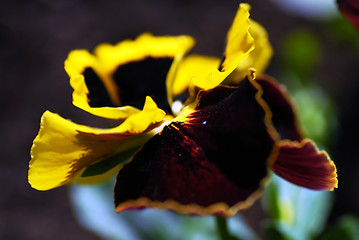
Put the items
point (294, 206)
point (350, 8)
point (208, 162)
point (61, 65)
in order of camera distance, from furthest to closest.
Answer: point (61, 65) → point (294, 206) → point (350, 8) → point (208, 162)

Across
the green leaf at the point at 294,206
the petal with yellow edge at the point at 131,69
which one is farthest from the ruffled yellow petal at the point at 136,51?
the green leaf at the point at 294,206

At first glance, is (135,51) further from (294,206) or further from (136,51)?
(294,206)

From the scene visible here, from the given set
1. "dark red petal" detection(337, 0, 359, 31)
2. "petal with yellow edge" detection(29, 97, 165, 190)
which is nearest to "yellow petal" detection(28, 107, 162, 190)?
"petal with yellow edge" detection(29, 97, 165, 190)

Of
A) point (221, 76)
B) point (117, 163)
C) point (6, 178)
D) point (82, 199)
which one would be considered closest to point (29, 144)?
point (6, 178)

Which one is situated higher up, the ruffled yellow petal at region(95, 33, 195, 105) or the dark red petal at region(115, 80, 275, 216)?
the ruffled yellow petal at region(95, 33, 195, 105)

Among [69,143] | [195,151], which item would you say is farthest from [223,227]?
[69,143]

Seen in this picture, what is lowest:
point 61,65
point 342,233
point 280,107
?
point 342,233

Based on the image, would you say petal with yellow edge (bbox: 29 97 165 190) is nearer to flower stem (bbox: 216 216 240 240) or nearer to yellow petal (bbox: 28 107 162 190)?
yellow petal (bbox: 28 107 162 190)
